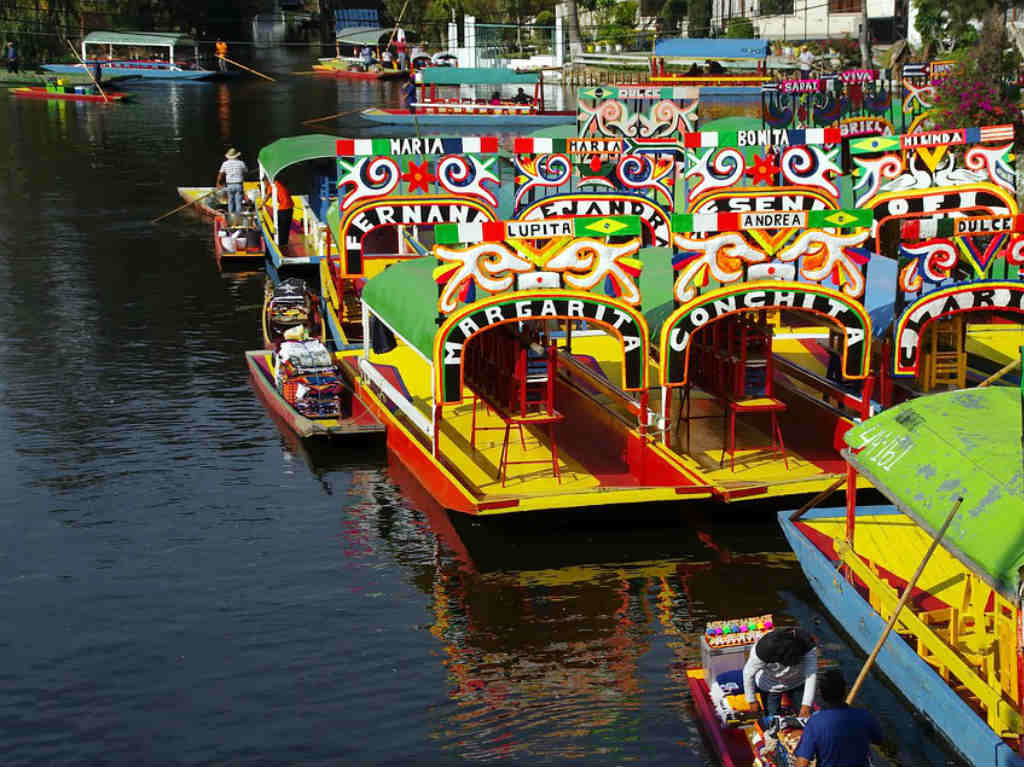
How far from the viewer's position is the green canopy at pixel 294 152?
38906 millimetres

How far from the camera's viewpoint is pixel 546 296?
20656 millimetres

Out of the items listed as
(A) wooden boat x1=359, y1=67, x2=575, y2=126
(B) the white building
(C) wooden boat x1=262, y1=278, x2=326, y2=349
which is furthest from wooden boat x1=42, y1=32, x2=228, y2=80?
(C) wooden boat x1=262, y1=278, x2=326, y2=349

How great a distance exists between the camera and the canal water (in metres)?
16.5

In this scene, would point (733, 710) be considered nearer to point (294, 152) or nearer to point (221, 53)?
point (294, 152)

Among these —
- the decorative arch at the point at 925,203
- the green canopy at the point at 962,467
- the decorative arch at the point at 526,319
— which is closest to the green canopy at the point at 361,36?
the decorative arch at the point at 925,203

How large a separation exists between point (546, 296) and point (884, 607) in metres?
6.69

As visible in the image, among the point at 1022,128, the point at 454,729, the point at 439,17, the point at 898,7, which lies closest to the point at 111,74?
the point at 439,17

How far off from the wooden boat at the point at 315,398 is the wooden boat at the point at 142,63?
260 ft

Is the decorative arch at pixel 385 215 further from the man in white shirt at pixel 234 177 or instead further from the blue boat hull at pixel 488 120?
the blue boat hull at pixel 488 120

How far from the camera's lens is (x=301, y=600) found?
19844 millimetres

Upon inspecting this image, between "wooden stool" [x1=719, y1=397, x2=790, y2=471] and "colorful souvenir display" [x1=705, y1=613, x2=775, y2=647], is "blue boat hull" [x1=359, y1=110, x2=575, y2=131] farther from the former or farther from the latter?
"colorful souvenir display" [x1=705, y1=613, x2=775, y2=647]

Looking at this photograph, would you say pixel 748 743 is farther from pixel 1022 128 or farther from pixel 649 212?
pixel 1022 128

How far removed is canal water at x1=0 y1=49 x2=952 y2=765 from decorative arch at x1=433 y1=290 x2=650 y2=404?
230 cm

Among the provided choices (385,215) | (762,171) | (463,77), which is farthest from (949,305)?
(463,77)
